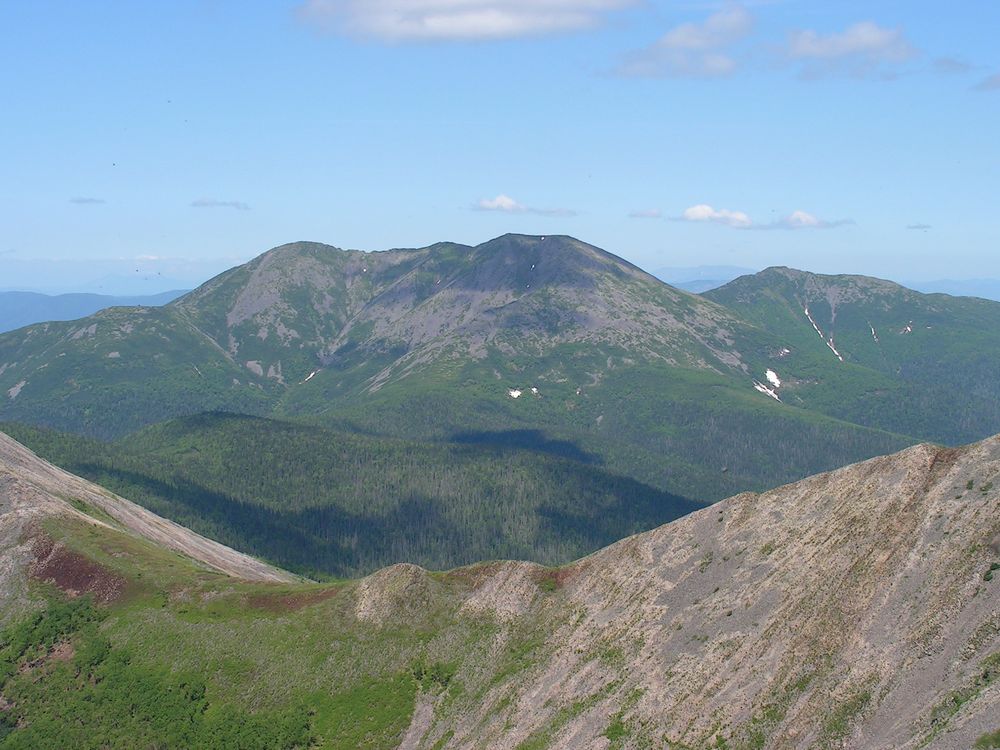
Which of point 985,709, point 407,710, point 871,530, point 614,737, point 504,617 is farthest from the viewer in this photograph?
point 504,617

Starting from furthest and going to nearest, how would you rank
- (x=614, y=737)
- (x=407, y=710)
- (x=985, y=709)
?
1. (x=407, y=710)
2. (x=614, y=737)
3. (x=985, y=709)

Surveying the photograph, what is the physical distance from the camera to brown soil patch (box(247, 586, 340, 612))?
12431 centimetres

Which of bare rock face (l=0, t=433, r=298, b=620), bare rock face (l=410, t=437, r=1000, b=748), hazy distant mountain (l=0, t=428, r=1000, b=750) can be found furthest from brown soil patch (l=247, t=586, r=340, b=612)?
bare rock face (l=0, t=433, r=298, b=620)

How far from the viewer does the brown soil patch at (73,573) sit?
13012 centimetres

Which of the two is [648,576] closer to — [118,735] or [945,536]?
[945,536]

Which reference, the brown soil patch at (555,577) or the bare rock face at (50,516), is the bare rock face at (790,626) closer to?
the brown soil patch at (555,577)

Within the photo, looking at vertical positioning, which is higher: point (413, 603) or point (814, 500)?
point (814, 500)

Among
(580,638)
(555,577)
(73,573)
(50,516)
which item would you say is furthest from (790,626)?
(50,516)

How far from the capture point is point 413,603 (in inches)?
Answer: 4719

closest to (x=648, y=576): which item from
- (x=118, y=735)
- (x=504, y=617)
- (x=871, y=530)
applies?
(x=504, y=617)

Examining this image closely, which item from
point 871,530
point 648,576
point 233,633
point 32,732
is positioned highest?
point 871,530

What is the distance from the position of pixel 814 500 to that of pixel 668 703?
34.4m

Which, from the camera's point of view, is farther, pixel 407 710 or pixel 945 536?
pixel 407 710

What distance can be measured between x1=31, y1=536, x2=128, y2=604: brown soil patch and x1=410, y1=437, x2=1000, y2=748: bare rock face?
2102 inches
